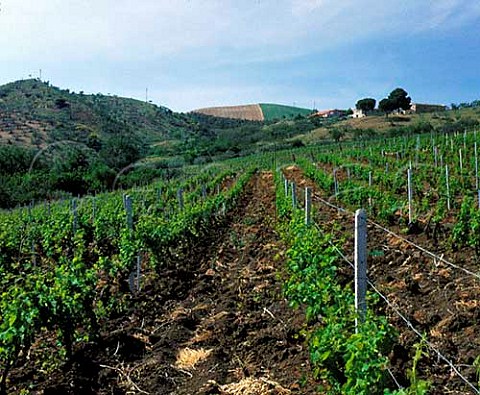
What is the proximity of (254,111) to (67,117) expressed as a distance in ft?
268

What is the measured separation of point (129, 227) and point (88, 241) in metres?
3.87

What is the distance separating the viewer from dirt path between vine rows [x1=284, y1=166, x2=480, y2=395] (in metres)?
4.94

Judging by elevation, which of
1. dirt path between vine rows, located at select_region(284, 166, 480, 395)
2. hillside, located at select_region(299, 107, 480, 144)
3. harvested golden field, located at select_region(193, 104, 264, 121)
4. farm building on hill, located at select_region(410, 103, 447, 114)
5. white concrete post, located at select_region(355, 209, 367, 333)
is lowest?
dirt path between vine rows, located at select_region(284, 166, 480, 395)

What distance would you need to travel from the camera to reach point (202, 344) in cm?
646

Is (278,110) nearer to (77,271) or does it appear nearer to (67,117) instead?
(67,117)

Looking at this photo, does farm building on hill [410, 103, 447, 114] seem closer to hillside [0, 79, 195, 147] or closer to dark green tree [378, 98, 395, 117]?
dark green tree [378, 98, 395, 117]

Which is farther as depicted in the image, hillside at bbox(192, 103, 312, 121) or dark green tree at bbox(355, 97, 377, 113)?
hillside at bbox(192, 103, 312, 121)

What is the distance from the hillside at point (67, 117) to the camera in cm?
6141

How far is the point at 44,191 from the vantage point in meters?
39.8

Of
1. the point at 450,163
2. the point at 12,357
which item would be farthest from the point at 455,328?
the point at 450,163

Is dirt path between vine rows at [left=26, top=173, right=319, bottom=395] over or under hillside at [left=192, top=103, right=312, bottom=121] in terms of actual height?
under

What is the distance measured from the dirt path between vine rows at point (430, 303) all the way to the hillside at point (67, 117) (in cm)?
5381

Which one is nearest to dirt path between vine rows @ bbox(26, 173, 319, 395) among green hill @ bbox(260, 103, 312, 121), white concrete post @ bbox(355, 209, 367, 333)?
white concrete post @ bbox(355, 209, 367, 333)

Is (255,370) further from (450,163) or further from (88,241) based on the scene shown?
(450,163)
